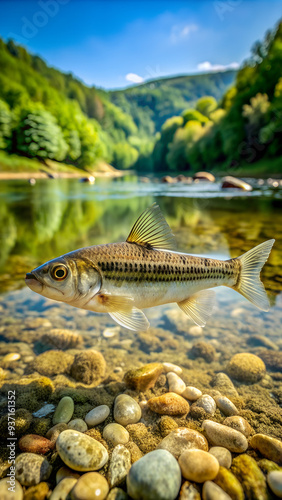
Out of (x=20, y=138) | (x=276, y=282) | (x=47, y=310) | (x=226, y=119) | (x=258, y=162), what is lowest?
(x=47, y=310)

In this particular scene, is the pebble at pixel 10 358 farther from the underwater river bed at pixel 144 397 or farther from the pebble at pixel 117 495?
the pebble at pixel 117 495

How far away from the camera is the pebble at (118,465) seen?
2264 mm

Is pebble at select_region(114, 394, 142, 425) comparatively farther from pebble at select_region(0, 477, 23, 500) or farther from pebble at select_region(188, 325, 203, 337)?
pebble at select_region(188, 325, 203, 337)

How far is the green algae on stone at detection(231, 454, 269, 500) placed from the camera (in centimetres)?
211

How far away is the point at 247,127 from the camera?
196ft

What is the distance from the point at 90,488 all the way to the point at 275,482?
Answer: 1501 mm

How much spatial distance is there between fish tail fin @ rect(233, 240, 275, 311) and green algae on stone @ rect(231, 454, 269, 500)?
67.3 inches

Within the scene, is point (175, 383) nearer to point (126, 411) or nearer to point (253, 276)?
point (126, 411)

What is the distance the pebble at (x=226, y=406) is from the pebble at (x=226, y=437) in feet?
1.16

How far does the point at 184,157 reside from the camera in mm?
94000

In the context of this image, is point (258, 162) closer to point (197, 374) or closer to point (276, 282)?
point (276, 282)

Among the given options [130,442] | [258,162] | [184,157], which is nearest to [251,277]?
[130,442]

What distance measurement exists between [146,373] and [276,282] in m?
4.59

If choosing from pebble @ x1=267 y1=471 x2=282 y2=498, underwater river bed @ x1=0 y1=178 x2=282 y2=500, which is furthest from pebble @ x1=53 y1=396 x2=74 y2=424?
pebble @ x1=267 y1=471 x2=282 y2=498
